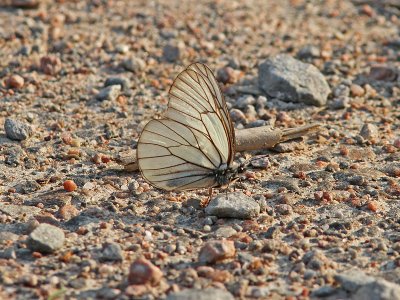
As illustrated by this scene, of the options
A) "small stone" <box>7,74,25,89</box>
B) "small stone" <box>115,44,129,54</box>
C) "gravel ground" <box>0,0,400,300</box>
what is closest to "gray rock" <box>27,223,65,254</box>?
"gravel ground" <box>0,0,400,300</box>

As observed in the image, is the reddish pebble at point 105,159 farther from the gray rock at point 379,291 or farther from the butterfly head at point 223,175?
the gray rock at point 379,291

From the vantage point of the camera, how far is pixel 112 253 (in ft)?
15.4

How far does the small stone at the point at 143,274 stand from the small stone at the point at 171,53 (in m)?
4.30

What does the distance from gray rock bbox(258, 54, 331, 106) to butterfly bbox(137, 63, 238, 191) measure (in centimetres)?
211

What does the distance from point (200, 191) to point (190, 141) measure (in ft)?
1.56

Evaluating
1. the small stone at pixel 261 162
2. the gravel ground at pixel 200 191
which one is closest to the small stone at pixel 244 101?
the gravel ground at pixel 200 191

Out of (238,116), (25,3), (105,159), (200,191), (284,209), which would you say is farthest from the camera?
(25,3)

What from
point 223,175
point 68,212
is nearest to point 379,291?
point 223,175

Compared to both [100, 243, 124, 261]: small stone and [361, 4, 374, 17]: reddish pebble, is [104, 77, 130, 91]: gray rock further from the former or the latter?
[361, 4, 374, 17]: reddish pebble

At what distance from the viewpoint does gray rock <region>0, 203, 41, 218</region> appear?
5.25 m

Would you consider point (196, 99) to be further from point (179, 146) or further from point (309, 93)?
point (309, 93)

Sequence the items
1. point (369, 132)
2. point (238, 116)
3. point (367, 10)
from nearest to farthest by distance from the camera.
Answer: point (369, 132) < point (238, 116) < point (367, 10)

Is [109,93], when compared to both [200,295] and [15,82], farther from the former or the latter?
[200,295]

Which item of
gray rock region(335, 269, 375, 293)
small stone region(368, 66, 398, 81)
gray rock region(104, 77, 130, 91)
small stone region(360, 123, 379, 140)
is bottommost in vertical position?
gray rock region(335, 269, 375, 293)
